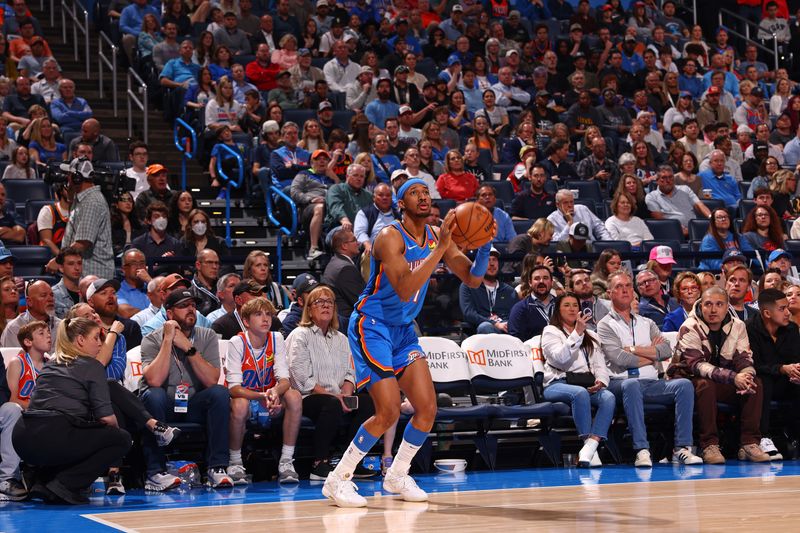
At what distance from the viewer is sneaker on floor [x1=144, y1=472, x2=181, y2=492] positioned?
27.3 ft

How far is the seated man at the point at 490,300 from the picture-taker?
36.4 ft

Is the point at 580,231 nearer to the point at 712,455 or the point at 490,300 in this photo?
the point at 490,300

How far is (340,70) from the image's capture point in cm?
1672

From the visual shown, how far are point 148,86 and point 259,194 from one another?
361cm

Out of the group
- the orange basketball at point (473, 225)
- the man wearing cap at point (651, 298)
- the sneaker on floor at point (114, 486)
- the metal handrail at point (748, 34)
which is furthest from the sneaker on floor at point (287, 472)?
the metal handrail at point (748, 34)

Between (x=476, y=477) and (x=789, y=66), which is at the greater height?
(x=789, y=66)

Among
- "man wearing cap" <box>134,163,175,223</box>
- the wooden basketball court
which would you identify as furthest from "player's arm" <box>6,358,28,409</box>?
"man wearing cap" <box>134,163,175,223</box>

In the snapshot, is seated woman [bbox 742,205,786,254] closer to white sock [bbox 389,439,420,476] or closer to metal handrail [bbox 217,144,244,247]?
metal handrail [bbox 217,144,244,247]

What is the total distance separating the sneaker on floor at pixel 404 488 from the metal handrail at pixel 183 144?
7694 millimetres

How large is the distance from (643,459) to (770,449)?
1.27 meters

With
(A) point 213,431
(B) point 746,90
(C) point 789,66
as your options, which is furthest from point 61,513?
(C) point 789,66

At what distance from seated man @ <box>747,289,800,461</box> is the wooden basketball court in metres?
2.28

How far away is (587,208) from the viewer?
13.8 meters

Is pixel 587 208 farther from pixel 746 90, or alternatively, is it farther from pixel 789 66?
pixel 789 66
